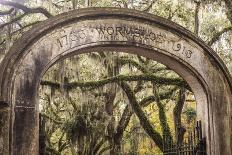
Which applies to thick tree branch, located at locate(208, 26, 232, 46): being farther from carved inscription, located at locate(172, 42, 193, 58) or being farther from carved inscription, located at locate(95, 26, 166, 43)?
carved inscription, located at locate(95, 26, 166, 43)

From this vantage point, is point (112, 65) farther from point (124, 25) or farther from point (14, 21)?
point (124, 25)

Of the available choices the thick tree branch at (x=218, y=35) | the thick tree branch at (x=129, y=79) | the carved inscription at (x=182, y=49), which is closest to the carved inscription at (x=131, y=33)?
the carved inscription at (x=182, y=49)

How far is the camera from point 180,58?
8.08m

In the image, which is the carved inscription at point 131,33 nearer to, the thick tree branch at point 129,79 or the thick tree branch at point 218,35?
the thick tree branch at point 129,79

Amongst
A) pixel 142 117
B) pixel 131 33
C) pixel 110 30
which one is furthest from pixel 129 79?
pixel 110 30

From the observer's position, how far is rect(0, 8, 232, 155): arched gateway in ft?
22.4

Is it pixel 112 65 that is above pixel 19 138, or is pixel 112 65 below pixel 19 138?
above

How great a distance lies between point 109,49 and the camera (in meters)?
8.05

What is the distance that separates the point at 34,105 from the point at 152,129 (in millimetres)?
6084

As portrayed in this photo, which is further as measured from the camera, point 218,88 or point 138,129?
point 138,129

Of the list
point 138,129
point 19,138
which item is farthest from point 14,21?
point 138,129

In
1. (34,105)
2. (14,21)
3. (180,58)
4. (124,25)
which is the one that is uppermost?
(14,21)

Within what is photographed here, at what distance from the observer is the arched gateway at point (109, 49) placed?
6816mm

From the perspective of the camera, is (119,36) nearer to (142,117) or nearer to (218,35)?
(218,35)
